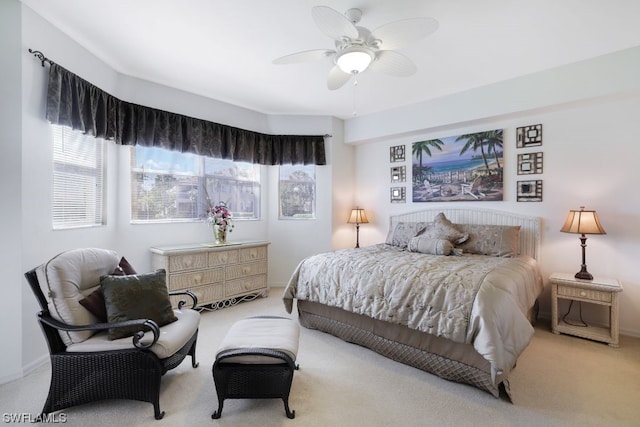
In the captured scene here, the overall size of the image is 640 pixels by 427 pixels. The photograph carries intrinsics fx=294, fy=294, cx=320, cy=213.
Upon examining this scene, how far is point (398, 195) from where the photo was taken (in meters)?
4.81

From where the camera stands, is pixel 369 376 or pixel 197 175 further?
pixel 197 175

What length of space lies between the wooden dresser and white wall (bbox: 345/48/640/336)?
123 inches

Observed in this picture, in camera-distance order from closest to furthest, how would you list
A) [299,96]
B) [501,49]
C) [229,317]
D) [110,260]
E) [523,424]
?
[523,424] < [110,260] < [501,49] < [229,317] < [299,96]

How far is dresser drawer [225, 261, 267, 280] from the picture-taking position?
4.04 m

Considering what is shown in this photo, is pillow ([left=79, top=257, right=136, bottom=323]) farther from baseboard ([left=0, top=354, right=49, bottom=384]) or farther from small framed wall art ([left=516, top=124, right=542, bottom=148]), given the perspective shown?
small framed wall art ([left=516, top=124, right=542, bottom=148])

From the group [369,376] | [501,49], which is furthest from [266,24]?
[369,376]

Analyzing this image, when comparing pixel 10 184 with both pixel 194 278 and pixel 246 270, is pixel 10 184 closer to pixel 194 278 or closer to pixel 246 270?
pixel 194 278

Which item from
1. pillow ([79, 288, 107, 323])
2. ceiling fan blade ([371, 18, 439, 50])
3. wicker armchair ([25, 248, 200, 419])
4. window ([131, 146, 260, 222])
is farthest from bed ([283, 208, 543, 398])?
window ([131, 146, 260, 222])

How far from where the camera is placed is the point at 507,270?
2600 mm

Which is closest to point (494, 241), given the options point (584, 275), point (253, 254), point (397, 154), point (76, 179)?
A: point (584, 275)

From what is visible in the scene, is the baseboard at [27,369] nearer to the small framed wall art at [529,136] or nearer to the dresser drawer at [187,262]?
the dresser drawer at [187,262]

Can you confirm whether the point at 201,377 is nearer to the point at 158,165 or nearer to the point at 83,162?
the point at 83,162

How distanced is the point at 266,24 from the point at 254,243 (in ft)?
9.05

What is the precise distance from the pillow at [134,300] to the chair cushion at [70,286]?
0.40ft
